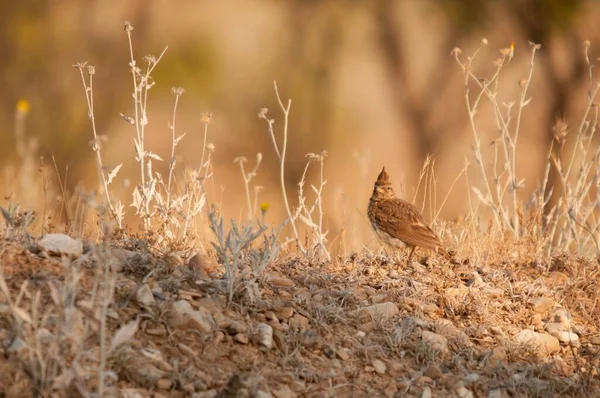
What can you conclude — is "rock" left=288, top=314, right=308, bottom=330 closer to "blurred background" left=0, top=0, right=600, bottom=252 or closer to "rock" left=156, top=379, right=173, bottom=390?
"rock" left=156, top=379, right=173, bottom=390

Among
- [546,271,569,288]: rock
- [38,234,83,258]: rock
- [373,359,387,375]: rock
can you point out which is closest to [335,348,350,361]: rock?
[373,359,387,375]: rock

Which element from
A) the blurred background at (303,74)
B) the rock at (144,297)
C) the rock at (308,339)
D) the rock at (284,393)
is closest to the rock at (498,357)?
the rock at (308,339)

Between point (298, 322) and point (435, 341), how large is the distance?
0.69 m

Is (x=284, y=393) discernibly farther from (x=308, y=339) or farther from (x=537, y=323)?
(x=537, y=323)

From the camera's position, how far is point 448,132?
542 inches

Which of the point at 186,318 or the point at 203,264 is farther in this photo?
the point at 203,264

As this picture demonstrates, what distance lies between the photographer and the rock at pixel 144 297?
4.09m

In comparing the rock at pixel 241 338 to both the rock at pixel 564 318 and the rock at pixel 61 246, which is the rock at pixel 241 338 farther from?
the rock at pixel 564 318

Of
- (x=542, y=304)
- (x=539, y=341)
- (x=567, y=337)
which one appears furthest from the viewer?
(x=542, y=304)

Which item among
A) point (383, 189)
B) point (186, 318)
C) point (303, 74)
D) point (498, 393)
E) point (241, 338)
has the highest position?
point (303, 74)

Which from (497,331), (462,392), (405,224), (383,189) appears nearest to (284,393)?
(462,392)

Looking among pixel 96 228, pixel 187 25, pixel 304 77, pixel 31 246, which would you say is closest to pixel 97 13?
pixel 187 25

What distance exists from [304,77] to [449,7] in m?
2.45

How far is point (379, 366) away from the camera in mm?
4293
